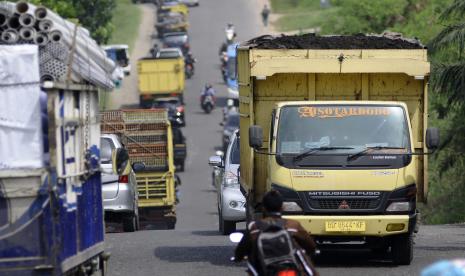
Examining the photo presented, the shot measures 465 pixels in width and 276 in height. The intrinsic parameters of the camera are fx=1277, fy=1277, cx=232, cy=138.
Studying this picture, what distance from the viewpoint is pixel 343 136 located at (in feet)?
50.9

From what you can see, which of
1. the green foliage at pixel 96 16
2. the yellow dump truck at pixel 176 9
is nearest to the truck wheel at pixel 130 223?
the green foliage at pixel 96 16

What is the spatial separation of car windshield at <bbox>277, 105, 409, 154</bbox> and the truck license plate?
0.87 metres

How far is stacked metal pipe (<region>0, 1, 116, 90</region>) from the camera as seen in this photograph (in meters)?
10.5

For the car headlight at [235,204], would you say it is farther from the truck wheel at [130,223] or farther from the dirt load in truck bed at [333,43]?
the dirt load in truck bed at [333,43]

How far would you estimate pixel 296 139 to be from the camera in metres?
15.5

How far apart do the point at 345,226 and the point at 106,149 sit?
21.2 ft

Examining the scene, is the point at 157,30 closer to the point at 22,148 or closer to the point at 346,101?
the point at 346,101

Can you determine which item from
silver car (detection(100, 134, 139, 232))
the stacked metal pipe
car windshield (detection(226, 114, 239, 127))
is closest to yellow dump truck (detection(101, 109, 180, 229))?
silver car (detection(100, 134, 139, 232))

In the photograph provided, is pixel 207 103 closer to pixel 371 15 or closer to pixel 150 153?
pixel 371 15

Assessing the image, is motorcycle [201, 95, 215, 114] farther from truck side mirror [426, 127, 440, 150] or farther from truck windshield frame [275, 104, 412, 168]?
truck side mirror [426, 127, 440, 150]

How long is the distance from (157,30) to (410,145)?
7137 cm

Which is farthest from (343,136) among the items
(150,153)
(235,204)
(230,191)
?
(150,153)

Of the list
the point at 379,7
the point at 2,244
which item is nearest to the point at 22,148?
the point at 2,244

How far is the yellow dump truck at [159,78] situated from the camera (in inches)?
2448
